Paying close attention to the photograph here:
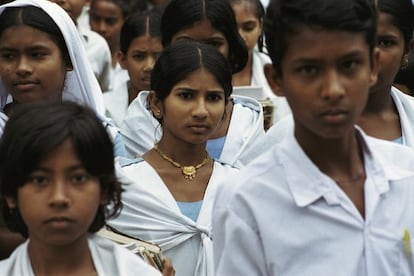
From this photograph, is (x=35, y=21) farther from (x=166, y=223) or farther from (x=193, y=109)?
(x=166, y=223)

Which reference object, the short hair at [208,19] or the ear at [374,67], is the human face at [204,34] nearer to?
the short hair at [208,19]

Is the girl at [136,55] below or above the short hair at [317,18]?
below

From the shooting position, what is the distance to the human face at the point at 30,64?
5.39 meters

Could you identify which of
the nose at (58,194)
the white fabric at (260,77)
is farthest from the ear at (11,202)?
the white fabric at (260,77)

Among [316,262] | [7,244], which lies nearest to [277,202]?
[316,262]

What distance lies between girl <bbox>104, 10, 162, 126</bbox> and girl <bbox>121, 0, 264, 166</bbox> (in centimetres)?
79

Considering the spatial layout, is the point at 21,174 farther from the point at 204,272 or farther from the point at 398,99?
the point at 398,99

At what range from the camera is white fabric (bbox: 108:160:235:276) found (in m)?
5.16

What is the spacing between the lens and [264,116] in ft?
21.7

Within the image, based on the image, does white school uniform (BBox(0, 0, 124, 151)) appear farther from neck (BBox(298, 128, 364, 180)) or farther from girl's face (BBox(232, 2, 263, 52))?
girl's face (BBox(232, 2, 263, 52))

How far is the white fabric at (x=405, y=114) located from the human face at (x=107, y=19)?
509cm

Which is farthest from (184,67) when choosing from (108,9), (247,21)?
(108,9)

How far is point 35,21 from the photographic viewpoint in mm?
5516

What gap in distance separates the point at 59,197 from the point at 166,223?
5.05ft
